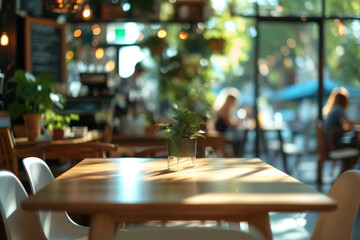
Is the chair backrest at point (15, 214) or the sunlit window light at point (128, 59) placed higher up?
the sunlit window light at point (128, 59)

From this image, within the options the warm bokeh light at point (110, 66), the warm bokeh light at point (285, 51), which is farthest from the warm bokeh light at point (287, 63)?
the warm bokeh light at point (110, 66)

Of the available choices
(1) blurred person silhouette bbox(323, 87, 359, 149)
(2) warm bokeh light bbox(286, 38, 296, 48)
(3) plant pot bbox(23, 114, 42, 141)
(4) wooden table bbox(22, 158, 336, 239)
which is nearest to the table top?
(4) wooden table bbox(22, 158, 336, 239)

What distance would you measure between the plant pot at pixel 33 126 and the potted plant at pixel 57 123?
14 centimetres

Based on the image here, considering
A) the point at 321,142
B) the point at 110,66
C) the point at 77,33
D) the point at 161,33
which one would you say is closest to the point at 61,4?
the point at 77,33

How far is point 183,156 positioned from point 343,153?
17.7 ft

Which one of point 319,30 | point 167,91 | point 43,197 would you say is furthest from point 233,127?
point 43,197

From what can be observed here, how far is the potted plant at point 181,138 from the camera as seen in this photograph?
2.55 metres

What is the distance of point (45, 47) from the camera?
666 centimetres

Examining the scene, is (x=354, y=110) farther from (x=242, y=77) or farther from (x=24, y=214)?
(x=24, y=214)

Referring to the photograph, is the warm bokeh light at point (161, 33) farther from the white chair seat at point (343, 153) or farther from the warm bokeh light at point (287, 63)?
the warm bokeh light at point (287, 63)

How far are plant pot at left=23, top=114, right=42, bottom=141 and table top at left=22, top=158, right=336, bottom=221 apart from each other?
1.89 m

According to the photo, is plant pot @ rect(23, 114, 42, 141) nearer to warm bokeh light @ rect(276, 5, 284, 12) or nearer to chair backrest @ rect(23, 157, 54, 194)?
chair backrest @ rect(23, 157, 54, 194)

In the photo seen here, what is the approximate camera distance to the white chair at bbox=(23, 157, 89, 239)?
2.51m

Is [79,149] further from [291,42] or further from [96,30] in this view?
[291,42]
